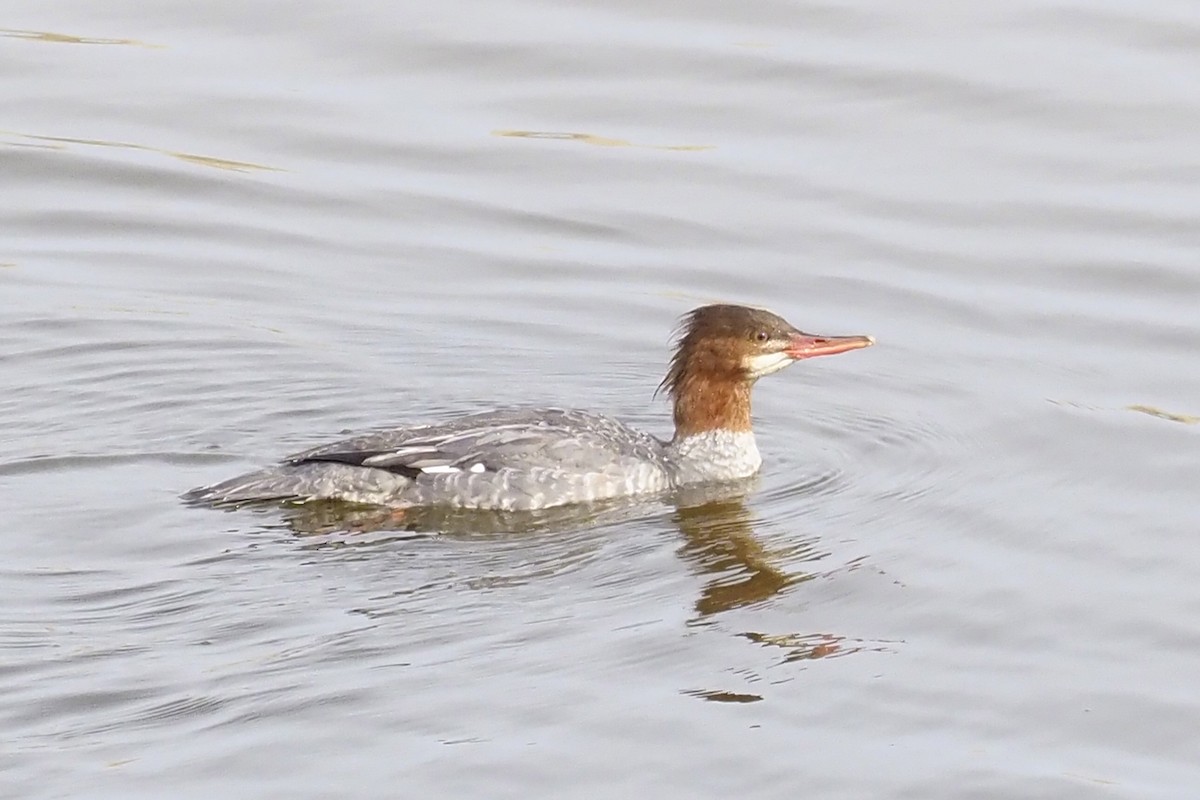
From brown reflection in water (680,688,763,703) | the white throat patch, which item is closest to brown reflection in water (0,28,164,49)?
the white throat patch

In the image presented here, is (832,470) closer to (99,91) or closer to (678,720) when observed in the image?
(678,720)

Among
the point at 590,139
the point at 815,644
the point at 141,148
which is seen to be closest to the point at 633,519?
the point at 815,644

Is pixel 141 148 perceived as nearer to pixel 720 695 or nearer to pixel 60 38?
pixel 60 38

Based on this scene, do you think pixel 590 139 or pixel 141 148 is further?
pixel 590 139

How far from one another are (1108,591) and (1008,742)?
1.73 meters

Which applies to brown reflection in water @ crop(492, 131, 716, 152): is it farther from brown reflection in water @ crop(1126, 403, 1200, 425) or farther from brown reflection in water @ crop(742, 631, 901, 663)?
brown reflection in water @ crop(742, 631, 901, 663)

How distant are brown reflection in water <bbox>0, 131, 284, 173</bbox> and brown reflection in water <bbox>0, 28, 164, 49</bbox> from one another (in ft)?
5.55

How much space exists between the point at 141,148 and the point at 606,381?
490cm

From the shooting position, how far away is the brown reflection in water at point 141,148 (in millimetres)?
15719

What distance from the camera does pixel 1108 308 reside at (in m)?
13.6

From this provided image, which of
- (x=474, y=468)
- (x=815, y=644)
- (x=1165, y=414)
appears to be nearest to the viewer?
(x=815, y=644)

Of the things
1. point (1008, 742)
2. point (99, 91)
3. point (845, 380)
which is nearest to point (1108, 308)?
point (845, 380)

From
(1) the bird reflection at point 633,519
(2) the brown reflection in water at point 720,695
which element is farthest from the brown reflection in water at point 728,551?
(2) the brown reflection in water at point 720,695

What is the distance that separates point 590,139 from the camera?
1622cm
